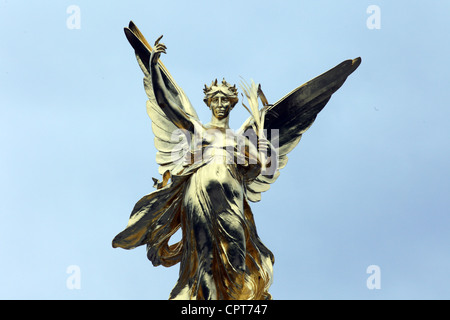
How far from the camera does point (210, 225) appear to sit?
22484mm

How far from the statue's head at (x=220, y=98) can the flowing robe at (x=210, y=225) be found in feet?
1.37

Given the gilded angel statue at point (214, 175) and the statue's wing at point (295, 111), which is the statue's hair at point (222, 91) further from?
the statue's wing at point (295, 111)

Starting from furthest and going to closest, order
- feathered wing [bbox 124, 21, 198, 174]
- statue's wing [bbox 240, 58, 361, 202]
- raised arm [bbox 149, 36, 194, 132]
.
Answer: statue's wing [bbox 240, 58, 361, 202] → feathered wing [bbox 124, 21, 198, 174] → raised arm [bbox 149, 36, 194, 132]

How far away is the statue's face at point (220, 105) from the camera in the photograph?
23.5 metres

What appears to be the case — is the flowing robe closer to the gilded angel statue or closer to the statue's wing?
the gilded angel statue

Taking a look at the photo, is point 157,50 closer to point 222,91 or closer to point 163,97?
point 163,97

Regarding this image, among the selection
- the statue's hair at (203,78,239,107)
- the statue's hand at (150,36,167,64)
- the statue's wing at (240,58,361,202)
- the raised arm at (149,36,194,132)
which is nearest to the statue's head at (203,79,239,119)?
the statue's hair at (203,78,239,107)

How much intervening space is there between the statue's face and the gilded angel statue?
0.06 feet

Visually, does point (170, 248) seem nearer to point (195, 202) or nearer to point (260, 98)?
point (195, 202)

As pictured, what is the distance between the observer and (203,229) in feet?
73.7

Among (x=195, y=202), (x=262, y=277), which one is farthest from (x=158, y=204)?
(x=262, y=277)

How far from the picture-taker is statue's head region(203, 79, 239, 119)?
23469mm

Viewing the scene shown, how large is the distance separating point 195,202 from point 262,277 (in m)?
1.78
